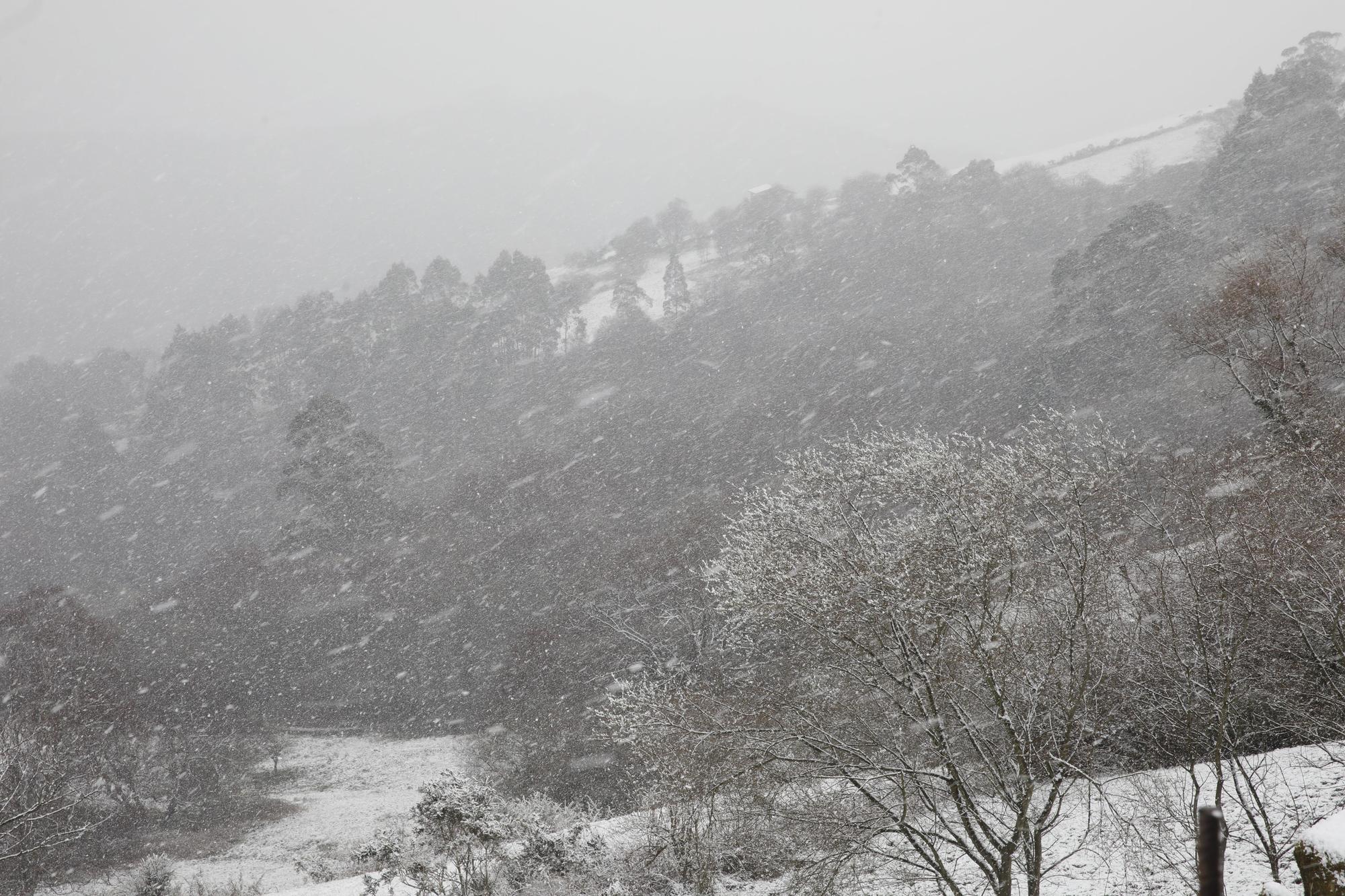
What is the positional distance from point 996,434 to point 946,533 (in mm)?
29240

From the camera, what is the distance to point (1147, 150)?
67.7m

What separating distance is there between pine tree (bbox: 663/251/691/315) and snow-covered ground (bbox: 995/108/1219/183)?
37.0m

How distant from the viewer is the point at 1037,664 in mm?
11438

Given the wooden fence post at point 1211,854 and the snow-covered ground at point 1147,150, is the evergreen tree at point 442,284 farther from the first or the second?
the wooden fence post at point 1211,854

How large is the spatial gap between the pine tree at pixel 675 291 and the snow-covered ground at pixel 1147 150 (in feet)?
121

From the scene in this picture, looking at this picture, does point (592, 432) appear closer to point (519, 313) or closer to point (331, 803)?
point (519, 313)

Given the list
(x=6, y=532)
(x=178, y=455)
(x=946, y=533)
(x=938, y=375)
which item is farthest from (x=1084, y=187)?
(x=6, y=532)

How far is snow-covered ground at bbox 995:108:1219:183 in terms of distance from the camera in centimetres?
6412

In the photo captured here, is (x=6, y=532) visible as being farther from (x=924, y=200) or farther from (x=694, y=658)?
(x=924, y=200)

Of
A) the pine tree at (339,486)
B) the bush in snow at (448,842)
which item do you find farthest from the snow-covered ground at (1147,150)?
the bush in snow at (448,842)

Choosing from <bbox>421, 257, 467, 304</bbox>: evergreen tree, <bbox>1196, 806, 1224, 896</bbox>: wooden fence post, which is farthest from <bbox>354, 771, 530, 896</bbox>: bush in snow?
<bbox>421, 257, 467, 304</bbox>: evergreen tree

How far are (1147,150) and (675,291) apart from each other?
45.3m

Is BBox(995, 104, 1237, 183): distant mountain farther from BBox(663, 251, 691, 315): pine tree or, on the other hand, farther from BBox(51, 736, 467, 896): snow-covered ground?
BBox(51, 736, 467, 896): snow-covered ground

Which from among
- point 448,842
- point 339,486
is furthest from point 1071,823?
point 339,486
